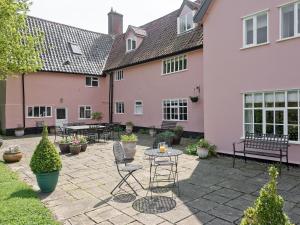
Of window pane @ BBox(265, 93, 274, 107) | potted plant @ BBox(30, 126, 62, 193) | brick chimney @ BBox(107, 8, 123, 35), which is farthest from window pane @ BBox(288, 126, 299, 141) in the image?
brick chimney @ BBox(107, 8, 123, 35)

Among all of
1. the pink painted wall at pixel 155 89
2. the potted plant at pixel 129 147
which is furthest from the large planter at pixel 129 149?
the pink painted wall at pixel 155 89

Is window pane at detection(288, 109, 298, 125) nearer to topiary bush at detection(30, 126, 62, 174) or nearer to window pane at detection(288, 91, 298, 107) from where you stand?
window pane at detection(288, 91, 298, 107)

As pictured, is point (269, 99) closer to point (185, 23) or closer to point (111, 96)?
point (185, 23)

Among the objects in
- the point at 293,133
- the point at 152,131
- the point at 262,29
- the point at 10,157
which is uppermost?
the point at 262,29

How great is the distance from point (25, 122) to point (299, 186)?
20268 millimetres

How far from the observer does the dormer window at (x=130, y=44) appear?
2354 centimetres

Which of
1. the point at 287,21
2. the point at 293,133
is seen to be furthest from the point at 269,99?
the point at 287,21

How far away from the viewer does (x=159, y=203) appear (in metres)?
6.30

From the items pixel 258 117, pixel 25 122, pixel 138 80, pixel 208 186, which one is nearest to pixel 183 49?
pixel 138 80

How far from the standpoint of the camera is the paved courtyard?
5488 millimetres

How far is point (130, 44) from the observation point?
2380 cm

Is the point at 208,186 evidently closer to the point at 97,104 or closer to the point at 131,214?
the point at 131,214

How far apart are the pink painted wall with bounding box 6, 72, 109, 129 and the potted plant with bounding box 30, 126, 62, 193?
15.9 m

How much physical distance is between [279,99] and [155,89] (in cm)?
1125
